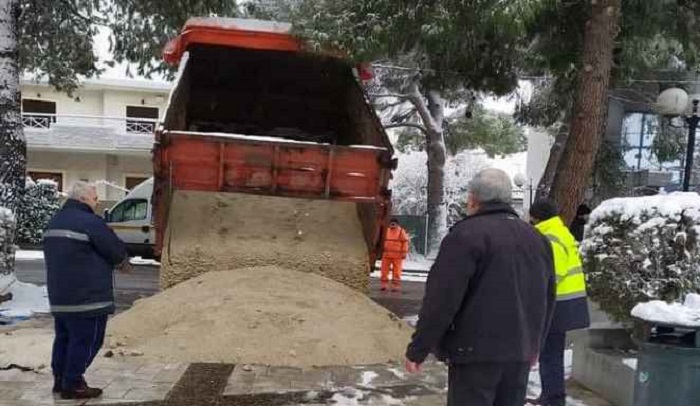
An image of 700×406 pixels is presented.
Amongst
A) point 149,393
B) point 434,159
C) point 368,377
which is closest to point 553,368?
point 368,377

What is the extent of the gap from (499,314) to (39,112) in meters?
27.9

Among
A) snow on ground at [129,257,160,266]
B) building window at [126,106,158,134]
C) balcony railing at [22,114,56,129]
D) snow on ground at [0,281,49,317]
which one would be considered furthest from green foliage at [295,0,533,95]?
balcony railing at [22,114,56,129]

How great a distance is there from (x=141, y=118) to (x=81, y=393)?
957 inches

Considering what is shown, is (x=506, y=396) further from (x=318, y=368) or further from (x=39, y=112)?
(x=39, y=112)

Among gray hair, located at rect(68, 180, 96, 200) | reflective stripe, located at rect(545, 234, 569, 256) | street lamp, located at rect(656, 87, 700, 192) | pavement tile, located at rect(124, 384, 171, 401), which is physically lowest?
pavement tile, located at rect(124, 384, 171, 401)

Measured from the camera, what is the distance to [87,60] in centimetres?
1273

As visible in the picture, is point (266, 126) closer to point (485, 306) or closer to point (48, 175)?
point (485, 306)

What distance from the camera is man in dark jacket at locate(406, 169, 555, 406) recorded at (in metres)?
2.93

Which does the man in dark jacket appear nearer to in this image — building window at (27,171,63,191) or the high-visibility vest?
the high-visibility vest

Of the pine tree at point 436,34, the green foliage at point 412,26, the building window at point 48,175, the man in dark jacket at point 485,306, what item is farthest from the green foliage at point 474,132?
the man in dark jacket at point 485,306

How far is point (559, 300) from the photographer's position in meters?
4.80

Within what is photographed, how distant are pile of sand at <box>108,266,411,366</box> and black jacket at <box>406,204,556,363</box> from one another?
3253 mm

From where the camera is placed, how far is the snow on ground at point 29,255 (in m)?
16.4

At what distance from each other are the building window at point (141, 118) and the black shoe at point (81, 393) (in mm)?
22195
